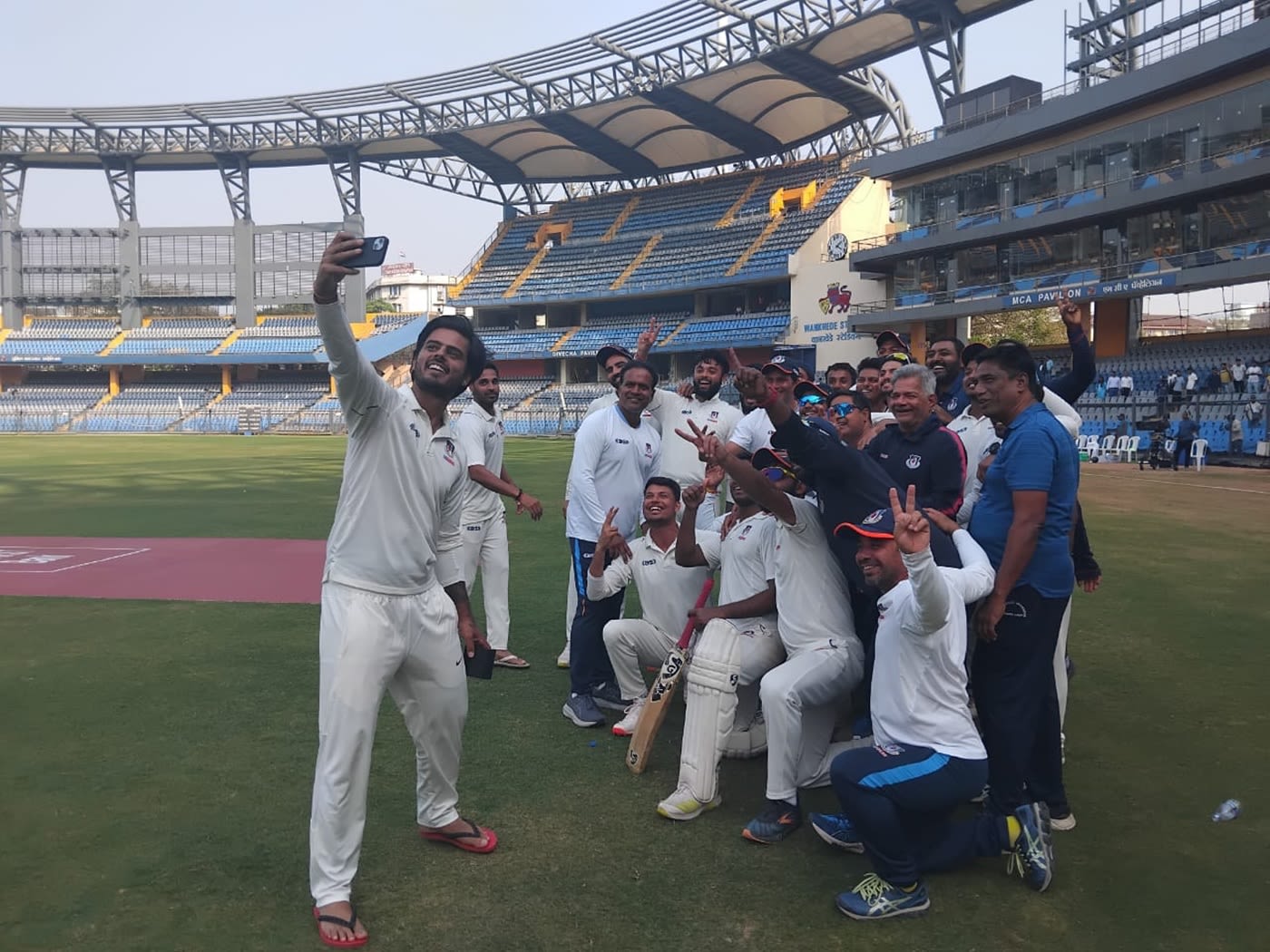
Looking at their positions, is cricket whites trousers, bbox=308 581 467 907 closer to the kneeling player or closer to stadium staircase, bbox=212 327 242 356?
the kneeling player

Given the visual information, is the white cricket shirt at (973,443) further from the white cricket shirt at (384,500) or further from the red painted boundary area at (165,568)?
the red painted boundary area at (165,568)

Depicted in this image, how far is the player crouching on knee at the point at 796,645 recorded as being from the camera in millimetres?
4332

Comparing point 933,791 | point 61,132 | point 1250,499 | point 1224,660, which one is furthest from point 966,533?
point 61,132

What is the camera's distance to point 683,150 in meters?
52.7

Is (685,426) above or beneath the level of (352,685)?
above

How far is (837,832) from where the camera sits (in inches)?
165

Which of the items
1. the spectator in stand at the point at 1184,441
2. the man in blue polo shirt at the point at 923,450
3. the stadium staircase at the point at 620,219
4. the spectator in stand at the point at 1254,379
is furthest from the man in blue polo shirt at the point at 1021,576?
the stadium staircase at the point at 620,219

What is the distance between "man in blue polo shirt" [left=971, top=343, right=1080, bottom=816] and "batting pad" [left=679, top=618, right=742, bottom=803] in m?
1.12

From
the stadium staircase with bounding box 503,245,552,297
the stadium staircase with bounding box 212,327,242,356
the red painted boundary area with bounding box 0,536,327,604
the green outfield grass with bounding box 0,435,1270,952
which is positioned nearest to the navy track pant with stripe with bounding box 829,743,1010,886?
the green outfield grass with bounding box 0,435,1270,952

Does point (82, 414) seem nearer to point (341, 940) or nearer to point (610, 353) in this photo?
point (610, 353)

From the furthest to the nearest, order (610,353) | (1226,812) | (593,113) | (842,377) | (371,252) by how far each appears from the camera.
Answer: (593,113) < (842,377) < (610,353) < (1226,812) < (371,252)

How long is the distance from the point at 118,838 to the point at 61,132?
206ft

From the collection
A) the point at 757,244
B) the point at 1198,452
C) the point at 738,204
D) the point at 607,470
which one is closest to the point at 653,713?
the point at 607,470

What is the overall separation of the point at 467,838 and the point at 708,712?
1.23 metres
